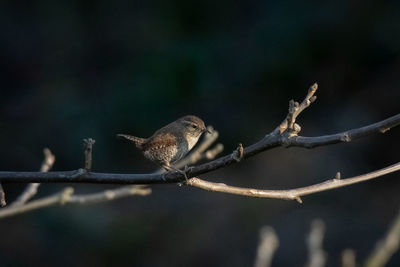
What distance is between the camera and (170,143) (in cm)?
308

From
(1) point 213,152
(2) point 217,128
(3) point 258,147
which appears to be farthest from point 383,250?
(2) point 217,128

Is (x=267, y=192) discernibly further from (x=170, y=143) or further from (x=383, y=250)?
(x=170, y=143)

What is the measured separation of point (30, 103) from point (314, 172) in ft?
14.4

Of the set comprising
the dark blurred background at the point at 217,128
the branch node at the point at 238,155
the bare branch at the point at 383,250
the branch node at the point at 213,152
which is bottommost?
the bare branch at the point at 383,250

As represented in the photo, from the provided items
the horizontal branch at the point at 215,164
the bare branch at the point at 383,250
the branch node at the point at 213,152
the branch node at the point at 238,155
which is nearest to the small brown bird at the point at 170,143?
the branch node at the point at 213,152

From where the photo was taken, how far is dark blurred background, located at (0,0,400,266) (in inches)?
283

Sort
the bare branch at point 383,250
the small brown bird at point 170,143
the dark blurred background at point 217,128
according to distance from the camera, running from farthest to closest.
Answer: the dark blurred background at point 217,128 < the small brown bird at point 170,143 < the bare branch at point 383,250

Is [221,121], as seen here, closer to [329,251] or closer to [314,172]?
[314,172]

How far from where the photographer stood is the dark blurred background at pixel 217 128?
Answer: 7.18 m

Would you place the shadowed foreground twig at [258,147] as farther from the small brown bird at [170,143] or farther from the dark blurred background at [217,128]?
the dark blurred background at [217,128]

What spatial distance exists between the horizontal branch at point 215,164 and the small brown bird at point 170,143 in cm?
84

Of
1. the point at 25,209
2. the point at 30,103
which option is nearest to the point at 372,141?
the point at 30,103

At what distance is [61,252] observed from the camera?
7.32 m

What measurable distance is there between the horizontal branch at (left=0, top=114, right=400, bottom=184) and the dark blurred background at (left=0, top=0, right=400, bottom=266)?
4962 millimetres
